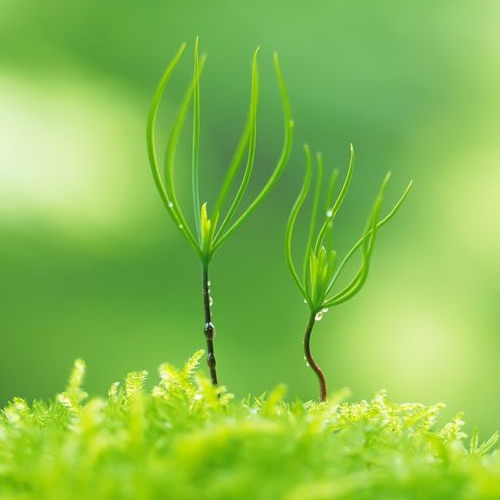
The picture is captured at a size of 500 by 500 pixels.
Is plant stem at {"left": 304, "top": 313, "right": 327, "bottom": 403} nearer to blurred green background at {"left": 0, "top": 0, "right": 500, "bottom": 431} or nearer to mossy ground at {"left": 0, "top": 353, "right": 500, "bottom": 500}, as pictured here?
mossy ground at {"left": 0, "top": 353, "right": 500, "bottom": 500}

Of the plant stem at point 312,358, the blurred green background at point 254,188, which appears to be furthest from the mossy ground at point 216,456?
the blurred green background at point 254,188

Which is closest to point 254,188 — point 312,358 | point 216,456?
point 312,358

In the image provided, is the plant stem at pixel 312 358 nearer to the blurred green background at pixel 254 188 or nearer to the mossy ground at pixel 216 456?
the mossy ground at pixel 216 456

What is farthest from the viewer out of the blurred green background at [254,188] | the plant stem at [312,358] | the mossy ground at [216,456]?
the blurred green background at [254,188]

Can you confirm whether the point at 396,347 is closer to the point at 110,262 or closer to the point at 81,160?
the point at 110,262

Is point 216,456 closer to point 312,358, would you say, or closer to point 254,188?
point 312,358

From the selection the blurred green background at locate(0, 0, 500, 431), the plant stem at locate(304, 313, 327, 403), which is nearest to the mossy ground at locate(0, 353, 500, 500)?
the plant stem at locate(304, 313, 327, 403)
